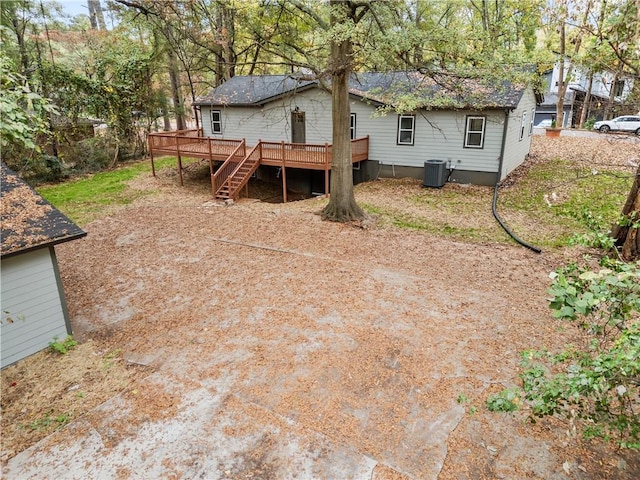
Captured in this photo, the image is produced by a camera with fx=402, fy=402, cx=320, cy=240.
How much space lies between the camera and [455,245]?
10.5 m

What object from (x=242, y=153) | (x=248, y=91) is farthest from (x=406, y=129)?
(x=248, y=91)

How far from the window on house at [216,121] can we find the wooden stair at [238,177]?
16.1 feet

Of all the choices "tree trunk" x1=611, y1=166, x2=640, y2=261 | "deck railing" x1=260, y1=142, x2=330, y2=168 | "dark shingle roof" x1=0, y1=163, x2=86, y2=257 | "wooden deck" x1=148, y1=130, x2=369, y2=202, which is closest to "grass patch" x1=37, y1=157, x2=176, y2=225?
"wooden deck" x1=148, y1=130, x2=369, y2=202

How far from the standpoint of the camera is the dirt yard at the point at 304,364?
425 cm

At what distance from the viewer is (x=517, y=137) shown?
55.1 feet

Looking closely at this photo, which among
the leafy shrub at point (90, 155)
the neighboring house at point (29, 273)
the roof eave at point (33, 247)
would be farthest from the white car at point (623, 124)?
the neighboring house at point (29, 273)

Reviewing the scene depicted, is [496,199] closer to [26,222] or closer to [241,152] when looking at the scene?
[241,152]

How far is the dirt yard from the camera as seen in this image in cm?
425

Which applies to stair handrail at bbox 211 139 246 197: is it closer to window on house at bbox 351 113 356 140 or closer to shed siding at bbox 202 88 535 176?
shed siding at bbox 202 88 535 176

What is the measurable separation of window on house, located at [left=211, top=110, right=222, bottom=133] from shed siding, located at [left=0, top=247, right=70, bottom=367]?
50.4 ft

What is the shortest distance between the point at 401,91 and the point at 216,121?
10660 millimetres

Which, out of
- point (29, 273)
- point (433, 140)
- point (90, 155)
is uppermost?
point (433, 140)

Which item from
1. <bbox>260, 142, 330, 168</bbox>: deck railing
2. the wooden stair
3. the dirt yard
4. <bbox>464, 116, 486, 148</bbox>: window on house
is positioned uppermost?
<bbox>464, 116, 486, 148</bbox>: window on house

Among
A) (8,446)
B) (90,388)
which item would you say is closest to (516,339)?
(90,388)
